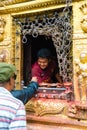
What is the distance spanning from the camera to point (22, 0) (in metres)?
3.87

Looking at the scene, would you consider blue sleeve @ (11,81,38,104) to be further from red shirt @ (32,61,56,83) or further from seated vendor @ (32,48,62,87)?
red shirt @ (32,61,56,83)

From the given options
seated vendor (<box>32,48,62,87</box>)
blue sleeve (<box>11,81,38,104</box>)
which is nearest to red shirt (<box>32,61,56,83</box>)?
seated vendor (<box>32,48,62,87</box>)

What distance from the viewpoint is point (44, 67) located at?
3.98 metres

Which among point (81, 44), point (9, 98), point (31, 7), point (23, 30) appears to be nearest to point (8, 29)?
point (23, 30)

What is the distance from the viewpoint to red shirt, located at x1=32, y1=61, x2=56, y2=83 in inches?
155

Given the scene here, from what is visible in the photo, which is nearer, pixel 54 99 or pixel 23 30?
pixel 54 99

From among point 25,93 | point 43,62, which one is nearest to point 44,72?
Answer: point 43,62

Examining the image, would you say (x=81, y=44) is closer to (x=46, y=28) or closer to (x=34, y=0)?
(x=46, y=28)

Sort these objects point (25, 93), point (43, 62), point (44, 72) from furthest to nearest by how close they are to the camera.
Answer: point (44, 72)
point (43, 62)
point (25, 93)

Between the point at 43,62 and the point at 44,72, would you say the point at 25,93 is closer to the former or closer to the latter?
the point at 43,62

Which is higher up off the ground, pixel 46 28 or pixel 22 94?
pixel 46 28

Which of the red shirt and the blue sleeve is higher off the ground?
the red shirt

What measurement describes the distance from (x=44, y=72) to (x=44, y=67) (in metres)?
0.15

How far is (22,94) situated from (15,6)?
1392 mm
